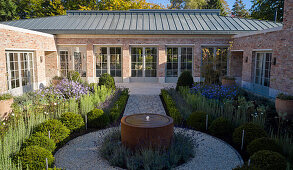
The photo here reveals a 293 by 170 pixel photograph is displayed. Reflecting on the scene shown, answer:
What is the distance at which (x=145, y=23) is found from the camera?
16469 mm

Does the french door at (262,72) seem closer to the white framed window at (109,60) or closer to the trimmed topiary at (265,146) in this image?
the trimmed topiary at (265,146)

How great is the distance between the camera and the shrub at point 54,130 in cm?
502

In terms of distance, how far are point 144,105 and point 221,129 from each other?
4247mm

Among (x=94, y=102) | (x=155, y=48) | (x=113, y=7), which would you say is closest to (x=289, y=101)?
(x=94, y=102)

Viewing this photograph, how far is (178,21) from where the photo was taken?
16.8 metres

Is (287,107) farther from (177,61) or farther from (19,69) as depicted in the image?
(19,69)

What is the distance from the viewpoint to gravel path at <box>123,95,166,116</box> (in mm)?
8492

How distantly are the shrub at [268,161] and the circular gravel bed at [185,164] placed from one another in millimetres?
723

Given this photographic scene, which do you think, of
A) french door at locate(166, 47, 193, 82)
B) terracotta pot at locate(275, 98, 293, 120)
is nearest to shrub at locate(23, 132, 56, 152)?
terracotta pot at locate(275, 98, 293, 120)

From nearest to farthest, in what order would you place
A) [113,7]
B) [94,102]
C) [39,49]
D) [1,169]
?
[1,169] → [94,102] → [39,49] → [113,7]

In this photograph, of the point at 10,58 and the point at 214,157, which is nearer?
the point at 214,157

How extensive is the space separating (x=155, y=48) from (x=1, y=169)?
13.4 meters

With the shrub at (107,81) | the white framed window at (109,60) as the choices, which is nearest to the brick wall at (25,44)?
the white framed window at (109,60)

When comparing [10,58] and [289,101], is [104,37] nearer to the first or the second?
[10,58]
